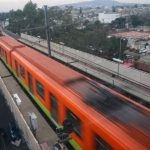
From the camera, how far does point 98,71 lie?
17219 millimetres

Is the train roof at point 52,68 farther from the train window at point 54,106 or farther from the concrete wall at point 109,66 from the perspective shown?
the concrete wall at point 109,66

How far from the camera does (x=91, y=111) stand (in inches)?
276

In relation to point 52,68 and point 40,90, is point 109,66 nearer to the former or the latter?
point 52,68

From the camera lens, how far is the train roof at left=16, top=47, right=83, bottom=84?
977 centimetres

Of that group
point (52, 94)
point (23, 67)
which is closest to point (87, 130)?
point (52, 94)

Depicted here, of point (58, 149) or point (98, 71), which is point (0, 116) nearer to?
point (98, 71)

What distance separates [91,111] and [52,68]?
15.2 ft

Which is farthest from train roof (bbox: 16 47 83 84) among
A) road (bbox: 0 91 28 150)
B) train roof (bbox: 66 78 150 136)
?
road (bbox: 0 91 28 150)

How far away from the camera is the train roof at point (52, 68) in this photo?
977 centimetres

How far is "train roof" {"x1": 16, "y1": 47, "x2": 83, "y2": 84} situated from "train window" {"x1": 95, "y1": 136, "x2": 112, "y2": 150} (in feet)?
10.3

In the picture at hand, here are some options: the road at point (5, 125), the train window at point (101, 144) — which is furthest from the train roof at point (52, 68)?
the train window at point (101, 144)

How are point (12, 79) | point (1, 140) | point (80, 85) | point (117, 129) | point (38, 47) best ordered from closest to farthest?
point (117, 129)
point (80, 85)
point (1, 140)
point (12, 79)
point (38, 47)

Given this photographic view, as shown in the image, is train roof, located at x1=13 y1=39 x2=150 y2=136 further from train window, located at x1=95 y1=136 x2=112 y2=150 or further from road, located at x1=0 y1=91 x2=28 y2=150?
road, located at x1=0 y1=91 x2=28 y2=150

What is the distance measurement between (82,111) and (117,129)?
1.36m
